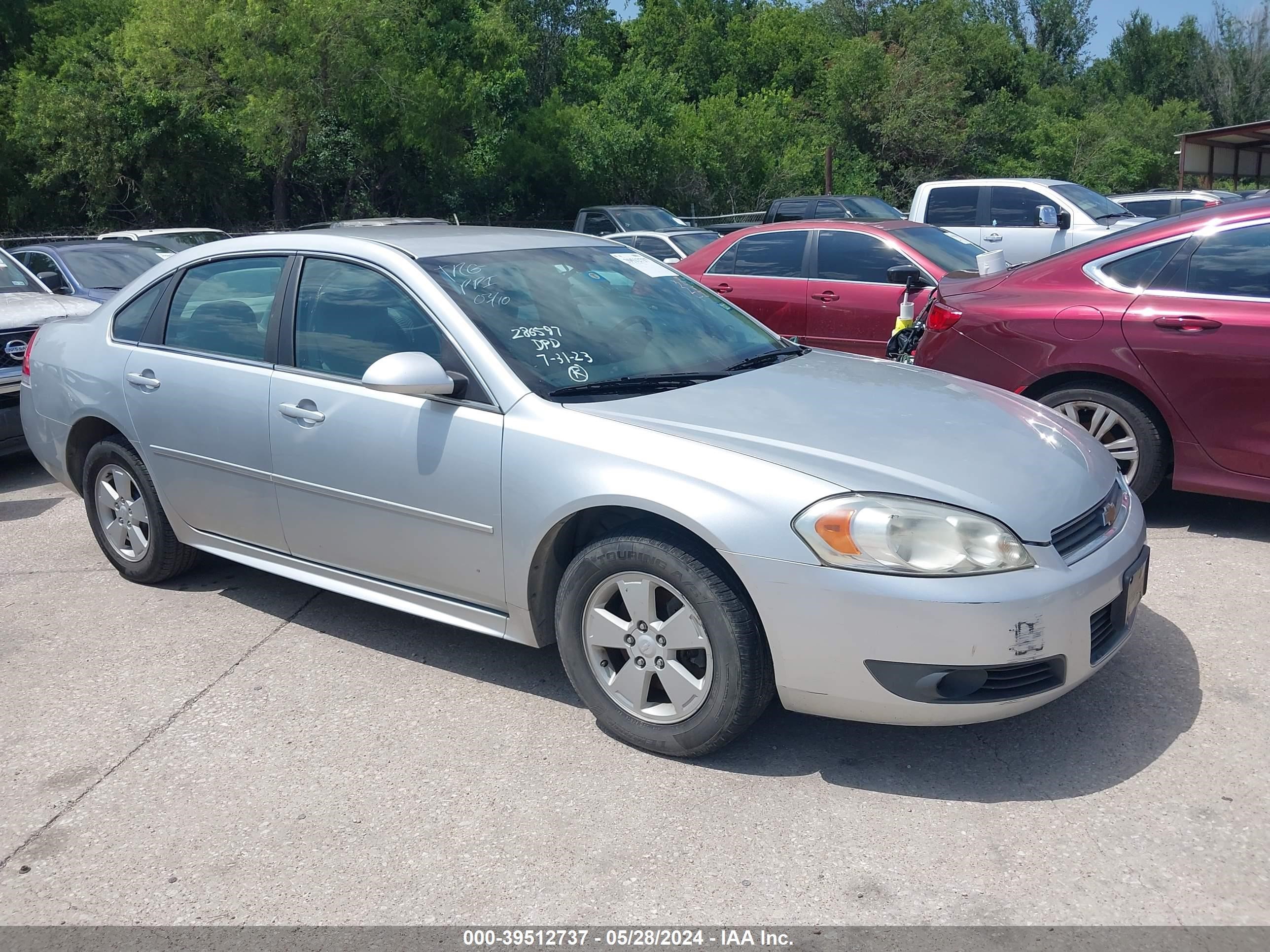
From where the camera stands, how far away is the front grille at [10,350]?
7.75 metres

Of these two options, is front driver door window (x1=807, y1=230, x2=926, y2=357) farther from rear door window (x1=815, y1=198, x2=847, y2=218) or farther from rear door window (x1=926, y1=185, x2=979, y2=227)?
rear door window (x1=815, y1=198, x2=847, y2=218)

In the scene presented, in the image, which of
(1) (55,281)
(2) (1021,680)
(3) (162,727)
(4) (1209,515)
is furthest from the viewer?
(1) (55,281)

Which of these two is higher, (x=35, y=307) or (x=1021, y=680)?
(x=35, y=307)

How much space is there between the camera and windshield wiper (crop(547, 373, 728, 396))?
3.90 meters

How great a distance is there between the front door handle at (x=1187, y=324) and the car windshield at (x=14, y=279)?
26.1 feet

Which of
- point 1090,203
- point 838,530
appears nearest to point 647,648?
point 838,530

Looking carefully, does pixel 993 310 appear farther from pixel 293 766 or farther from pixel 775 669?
pixel 293 766

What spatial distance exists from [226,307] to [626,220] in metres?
18.4

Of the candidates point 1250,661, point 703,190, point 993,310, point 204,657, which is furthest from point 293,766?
point 703,190

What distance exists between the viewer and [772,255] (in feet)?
30.8

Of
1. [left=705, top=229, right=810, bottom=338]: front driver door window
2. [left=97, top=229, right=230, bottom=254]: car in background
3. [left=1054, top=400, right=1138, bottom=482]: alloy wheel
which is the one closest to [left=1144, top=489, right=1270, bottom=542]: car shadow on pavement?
[left=1054, top=400, right=1138, bottom=482]: alloy wheel

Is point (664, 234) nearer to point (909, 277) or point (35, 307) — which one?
point (909, 277)

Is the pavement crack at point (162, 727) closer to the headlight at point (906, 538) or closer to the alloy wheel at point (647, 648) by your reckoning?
the alloy wheel at point (647, 648)

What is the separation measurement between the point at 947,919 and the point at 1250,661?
2017 millimetres
